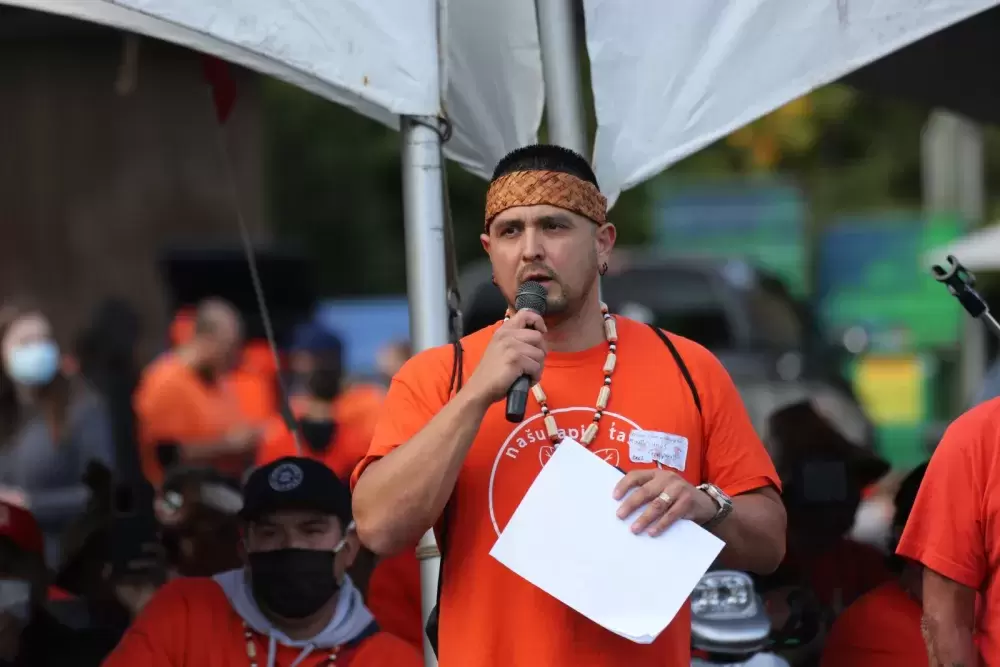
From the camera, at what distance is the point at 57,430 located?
8.32 m

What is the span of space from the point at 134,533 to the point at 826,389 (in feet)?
22.5

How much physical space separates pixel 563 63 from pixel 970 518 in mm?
1548

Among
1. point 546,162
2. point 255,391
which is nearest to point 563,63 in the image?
point 546,162

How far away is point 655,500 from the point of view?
289 cm

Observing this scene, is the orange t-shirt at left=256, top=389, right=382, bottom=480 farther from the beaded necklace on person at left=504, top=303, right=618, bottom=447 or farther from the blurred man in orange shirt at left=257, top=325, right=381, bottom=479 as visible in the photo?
the beaded necklace on person at left=504, top=303, right=618, bottom=447

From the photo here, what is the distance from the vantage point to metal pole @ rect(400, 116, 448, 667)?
376 cm

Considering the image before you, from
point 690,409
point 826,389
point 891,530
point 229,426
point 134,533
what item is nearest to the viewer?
point 690,409


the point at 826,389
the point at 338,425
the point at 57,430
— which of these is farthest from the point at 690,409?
the point at 826,389

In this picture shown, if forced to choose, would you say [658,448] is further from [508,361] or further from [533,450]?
[508,361]

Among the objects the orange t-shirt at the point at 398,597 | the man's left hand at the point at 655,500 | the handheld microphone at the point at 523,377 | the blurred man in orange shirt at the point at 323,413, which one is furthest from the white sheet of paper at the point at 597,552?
the blurred man in orange shirt at the point at 323,413

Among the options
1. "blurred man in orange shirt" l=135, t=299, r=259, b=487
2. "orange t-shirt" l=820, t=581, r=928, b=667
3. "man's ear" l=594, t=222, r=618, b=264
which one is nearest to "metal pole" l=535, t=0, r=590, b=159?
"man's ear" l=594, t=222, r=618, b=264

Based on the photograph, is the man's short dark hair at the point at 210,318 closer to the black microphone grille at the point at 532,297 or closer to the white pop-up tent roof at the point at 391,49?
the white pop-up tent roof at the point at 391,49

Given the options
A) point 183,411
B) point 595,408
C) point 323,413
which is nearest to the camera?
point 595,408

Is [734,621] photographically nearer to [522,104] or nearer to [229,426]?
[522,104]
